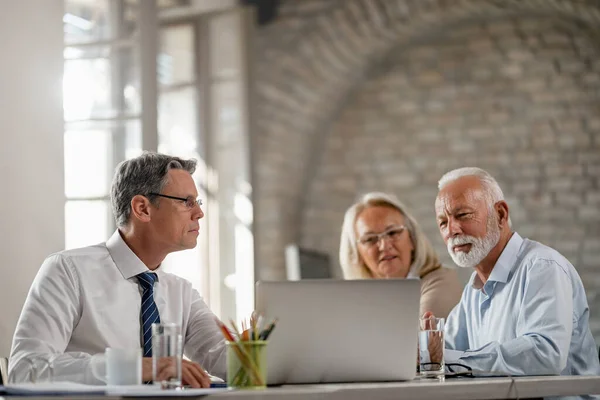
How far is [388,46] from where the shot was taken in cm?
639

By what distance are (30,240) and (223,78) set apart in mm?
2934

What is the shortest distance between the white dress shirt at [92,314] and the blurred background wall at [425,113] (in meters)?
3.23

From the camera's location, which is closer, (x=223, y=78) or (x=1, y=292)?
(x=1, y=292)

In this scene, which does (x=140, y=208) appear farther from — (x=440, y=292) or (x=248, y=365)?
(x=440, y=292)

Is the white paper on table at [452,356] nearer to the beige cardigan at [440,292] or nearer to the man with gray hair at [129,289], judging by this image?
the man with gray hair at [129,289]

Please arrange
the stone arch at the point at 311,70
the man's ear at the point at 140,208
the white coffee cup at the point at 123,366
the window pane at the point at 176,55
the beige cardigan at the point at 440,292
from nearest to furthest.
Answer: the white coffee cup at the point at 123,366 → the man's ear at the point at 140,208 → the beige cardigan at the point at 440,292 → the window pane at the point at 176,55 → the stone arch at the point at 311,70

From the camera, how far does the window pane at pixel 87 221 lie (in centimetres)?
402

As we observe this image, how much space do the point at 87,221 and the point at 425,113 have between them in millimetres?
3040

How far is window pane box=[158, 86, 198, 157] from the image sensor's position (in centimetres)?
535

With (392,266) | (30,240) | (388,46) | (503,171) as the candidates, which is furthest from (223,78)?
(30,240)

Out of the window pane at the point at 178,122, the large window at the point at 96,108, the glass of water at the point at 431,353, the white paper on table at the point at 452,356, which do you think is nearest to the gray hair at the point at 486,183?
the white paper on table at the point at 452,356

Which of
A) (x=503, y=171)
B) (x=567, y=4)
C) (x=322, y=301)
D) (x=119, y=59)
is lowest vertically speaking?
(x=322, y=301)

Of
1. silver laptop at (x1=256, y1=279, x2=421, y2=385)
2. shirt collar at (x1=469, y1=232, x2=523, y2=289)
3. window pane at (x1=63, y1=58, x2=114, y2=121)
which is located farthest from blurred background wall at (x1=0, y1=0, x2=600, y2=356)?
silver laptop at (x1=256, y1=279, x2=421, y2=385)

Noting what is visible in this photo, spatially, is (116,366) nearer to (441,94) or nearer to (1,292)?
(1,292)
